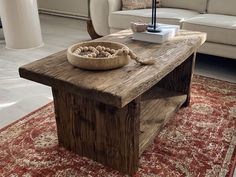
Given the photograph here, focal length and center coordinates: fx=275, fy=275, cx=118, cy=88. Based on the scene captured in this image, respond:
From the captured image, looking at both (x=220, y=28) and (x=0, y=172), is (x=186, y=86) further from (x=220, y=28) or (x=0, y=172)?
(x=0, y=172)

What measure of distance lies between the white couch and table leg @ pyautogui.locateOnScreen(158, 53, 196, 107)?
57 centimetres

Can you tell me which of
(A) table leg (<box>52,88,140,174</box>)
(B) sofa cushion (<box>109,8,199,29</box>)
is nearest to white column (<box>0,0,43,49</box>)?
(B) sofa cushion (<box>109,8,199,29</box>)

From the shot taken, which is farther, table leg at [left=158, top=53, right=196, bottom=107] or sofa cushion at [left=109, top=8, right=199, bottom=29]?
sofa cushion at [left=109, top=8, right=199, bottom=29]

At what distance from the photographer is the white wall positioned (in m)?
3.95

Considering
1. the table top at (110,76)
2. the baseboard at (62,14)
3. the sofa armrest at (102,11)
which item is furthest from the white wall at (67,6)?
the table top at (110,76)

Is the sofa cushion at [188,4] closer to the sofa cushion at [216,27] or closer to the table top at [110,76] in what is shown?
the sofa cushion at [216,27]

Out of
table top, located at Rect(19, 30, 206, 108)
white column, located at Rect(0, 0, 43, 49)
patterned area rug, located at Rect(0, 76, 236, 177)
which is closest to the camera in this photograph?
table top, located at Rect(19, 30, 206, 108)

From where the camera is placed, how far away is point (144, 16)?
7.27 ft

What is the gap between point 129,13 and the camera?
232 cm

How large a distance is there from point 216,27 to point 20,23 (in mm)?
1822

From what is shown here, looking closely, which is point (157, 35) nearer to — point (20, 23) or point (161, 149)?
point (161, 149)

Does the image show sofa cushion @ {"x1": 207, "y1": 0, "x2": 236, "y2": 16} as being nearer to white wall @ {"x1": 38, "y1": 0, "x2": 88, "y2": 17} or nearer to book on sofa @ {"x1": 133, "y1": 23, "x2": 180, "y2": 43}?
book on sofa @ {"x1": 133, "y1": 23, "x2": 180, "y2": 43}

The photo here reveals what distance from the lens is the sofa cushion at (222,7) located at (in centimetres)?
227

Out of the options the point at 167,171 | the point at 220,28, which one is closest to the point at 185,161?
the point at 167,171
